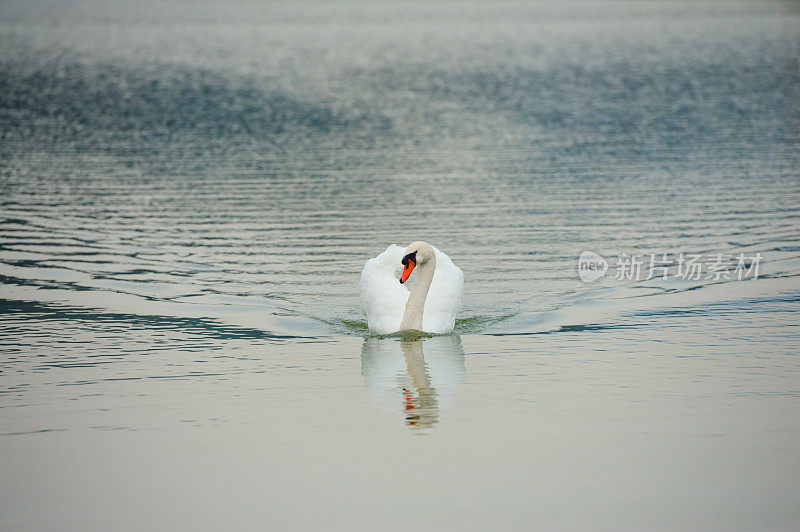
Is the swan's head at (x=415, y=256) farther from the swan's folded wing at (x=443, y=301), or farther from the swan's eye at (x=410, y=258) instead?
the swan's folded wing at (x=443, y=301)

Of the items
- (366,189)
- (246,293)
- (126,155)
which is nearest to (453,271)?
(246,293)

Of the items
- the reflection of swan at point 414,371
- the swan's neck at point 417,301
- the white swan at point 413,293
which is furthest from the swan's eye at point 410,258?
the reflection of swan at point 414,371

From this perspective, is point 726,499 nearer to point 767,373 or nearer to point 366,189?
point 767,373

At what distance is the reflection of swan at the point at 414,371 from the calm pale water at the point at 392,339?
0.05 m

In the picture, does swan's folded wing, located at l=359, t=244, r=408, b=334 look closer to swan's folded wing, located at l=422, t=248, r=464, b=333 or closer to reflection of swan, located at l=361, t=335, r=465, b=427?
reflection of swan, located at l=361, t=335, r=465, b=427

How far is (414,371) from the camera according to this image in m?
13.1

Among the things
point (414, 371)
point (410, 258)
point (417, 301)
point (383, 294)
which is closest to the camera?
point (414, 371)

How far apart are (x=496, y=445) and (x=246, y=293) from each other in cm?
764

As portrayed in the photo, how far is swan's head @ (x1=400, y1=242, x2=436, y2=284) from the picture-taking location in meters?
14.7

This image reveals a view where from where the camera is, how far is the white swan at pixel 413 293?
1477cm

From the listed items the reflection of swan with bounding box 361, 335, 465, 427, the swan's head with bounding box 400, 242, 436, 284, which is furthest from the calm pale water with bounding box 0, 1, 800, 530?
the swan's head with bounding box 400, 242, 436, 284

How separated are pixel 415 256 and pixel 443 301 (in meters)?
0.71

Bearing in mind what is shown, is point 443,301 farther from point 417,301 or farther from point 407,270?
point 407,270

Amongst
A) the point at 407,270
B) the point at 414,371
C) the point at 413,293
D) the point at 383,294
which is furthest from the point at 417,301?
the point at 414,371
